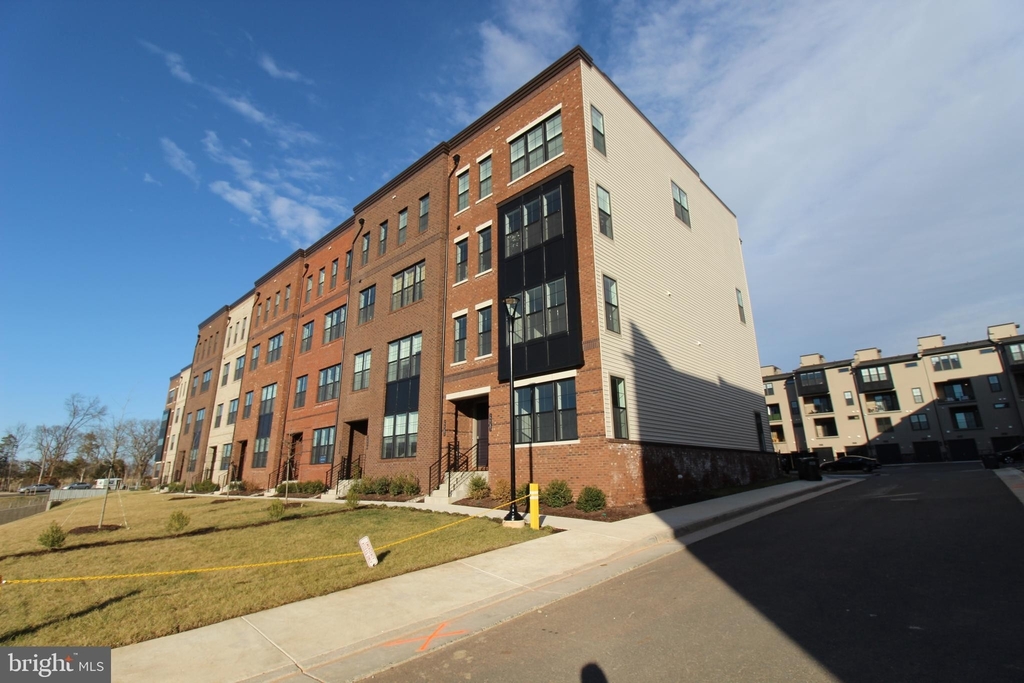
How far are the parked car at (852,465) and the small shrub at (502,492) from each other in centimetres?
3049

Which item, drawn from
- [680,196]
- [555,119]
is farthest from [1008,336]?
[555,119]

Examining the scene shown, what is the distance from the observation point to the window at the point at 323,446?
2842 cm

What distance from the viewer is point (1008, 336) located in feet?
185

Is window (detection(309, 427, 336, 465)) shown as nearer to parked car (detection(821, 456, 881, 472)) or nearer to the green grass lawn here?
the green grass lawn

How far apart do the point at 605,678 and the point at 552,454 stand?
12.4m

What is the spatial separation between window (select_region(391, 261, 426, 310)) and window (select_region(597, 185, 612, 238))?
10049 millimetres

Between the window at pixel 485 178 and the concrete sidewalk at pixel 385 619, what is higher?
the window at pixel 485 178

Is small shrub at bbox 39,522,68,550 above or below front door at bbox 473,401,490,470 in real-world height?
below

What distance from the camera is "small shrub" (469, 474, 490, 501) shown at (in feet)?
61.0

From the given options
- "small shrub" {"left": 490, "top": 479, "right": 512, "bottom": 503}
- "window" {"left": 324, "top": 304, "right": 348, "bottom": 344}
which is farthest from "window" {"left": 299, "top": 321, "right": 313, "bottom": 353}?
"small shrub" {"left": 490, "top": 479, "right": 512, "bottom": 503}

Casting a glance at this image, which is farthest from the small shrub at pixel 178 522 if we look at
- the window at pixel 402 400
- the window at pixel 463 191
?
the window at pixel 463 191

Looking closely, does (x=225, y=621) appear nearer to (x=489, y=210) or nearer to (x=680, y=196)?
(x=489, y=210)

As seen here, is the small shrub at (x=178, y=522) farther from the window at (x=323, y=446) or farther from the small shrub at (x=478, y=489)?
the window at (x=323, y=446)

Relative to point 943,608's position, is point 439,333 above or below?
above
